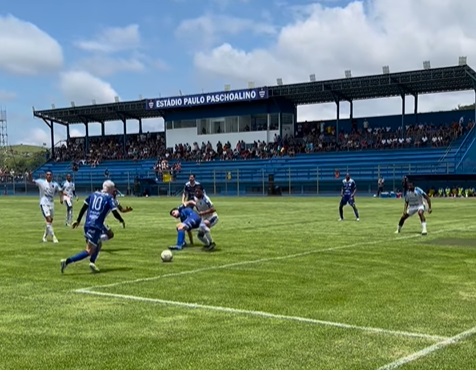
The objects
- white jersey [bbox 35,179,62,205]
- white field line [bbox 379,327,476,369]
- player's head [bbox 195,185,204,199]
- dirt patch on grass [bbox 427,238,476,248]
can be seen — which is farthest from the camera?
white jersey [bbox 35,179,62,205]

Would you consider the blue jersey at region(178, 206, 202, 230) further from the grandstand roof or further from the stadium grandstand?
the grandstand roof

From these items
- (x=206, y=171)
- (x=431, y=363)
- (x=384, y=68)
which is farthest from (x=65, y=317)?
(x=206, y=171)

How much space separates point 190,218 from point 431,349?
1017cm

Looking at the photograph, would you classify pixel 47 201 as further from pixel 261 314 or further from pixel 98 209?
pixel 261 314

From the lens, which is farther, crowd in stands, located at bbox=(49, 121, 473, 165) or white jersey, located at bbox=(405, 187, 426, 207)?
crowd in stands, located at bbox=(49, 121, 473, 165)

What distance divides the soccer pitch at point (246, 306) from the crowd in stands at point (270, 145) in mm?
45404

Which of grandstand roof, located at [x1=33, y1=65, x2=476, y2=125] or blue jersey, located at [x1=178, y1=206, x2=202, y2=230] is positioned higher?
grandstand roof, located at [x1=33, y1=65, x2=476, y2=125]

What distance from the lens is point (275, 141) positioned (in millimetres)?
72062

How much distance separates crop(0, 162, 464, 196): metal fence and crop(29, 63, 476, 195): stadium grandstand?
11cm

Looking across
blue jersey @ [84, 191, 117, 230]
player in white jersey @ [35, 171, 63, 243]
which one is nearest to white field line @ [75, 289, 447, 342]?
blue jersey @ [84, 191, 117, 230]

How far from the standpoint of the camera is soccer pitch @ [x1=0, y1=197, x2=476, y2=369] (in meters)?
7.59

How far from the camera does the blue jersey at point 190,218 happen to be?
1723 centimetres

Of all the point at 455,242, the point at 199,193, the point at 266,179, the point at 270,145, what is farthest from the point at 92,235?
the point at 270,145

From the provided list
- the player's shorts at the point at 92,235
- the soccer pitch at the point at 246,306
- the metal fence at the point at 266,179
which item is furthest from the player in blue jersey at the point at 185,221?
the metal fence at the point at 266,179
